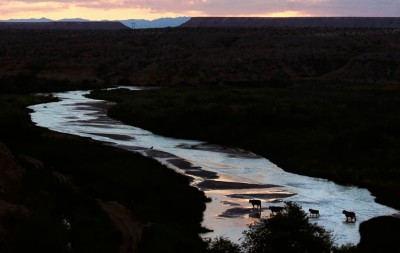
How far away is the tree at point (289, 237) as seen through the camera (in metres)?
21.4

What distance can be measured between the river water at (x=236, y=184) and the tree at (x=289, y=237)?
2.44 metres

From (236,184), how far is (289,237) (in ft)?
46.2

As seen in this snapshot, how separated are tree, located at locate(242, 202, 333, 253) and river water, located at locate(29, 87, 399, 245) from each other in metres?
2.44

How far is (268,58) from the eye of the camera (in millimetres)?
114938

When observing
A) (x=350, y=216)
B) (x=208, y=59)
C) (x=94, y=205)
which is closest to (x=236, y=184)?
(x=350, y=216)

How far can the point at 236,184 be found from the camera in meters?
35.7

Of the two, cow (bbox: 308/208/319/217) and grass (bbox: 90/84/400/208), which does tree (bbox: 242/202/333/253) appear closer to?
cow (bbox: 308/208/319/217)

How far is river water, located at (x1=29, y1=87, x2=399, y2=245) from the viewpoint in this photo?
2770cm

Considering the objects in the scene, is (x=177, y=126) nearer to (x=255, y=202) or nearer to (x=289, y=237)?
(x=255, y=202)

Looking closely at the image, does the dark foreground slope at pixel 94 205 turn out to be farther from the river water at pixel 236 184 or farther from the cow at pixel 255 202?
the cow at pixel 255 202

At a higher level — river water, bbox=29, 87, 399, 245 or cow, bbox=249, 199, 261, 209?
cow, bbox=249, 199, 261, 209

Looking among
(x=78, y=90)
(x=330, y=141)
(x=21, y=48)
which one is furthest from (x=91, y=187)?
(x=21, y=48)

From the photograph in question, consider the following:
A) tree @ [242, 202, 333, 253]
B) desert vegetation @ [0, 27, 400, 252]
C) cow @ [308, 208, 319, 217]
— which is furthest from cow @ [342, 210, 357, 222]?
tree @ [242, 202, 333, 253]

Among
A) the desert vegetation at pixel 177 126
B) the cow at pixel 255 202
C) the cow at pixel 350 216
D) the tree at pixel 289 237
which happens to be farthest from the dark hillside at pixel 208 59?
the tree at pixel 289 237
